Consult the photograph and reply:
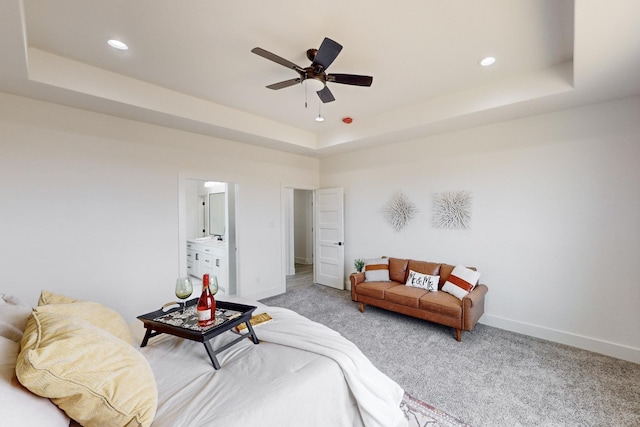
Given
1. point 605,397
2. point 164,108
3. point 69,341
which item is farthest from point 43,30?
point 605,397

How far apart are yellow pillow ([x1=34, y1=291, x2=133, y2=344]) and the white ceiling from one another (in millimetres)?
1785

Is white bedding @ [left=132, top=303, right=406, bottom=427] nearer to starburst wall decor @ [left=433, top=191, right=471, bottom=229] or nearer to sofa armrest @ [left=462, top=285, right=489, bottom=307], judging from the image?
sofa armrest @ [left=462, top=285, right=489, bottom=307]

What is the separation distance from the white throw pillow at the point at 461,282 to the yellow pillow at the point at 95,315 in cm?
346

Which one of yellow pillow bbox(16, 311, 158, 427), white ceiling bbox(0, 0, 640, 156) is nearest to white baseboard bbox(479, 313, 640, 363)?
white ceiling bbox(0, 0, 640, 156)

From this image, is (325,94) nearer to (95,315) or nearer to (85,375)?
(95,315)

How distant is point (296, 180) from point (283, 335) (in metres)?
4.08

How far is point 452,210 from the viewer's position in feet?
13.3

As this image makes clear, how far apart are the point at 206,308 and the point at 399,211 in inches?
145

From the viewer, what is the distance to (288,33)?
7.42 ft

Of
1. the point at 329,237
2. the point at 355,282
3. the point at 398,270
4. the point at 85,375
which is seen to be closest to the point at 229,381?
the point at 85,375

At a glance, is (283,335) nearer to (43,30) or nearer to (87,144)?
(43,30)

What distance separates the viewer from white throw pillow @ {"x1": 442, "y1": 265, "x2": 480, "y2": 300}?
3.41 metres

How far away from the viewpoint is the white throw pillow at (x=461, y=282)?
3.41m

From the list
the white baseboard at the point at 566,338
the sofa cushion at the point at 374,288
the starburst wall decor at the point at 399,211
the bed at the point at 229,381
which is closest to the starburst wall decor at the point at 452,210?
the starburst wall decor at the point at 399,211
